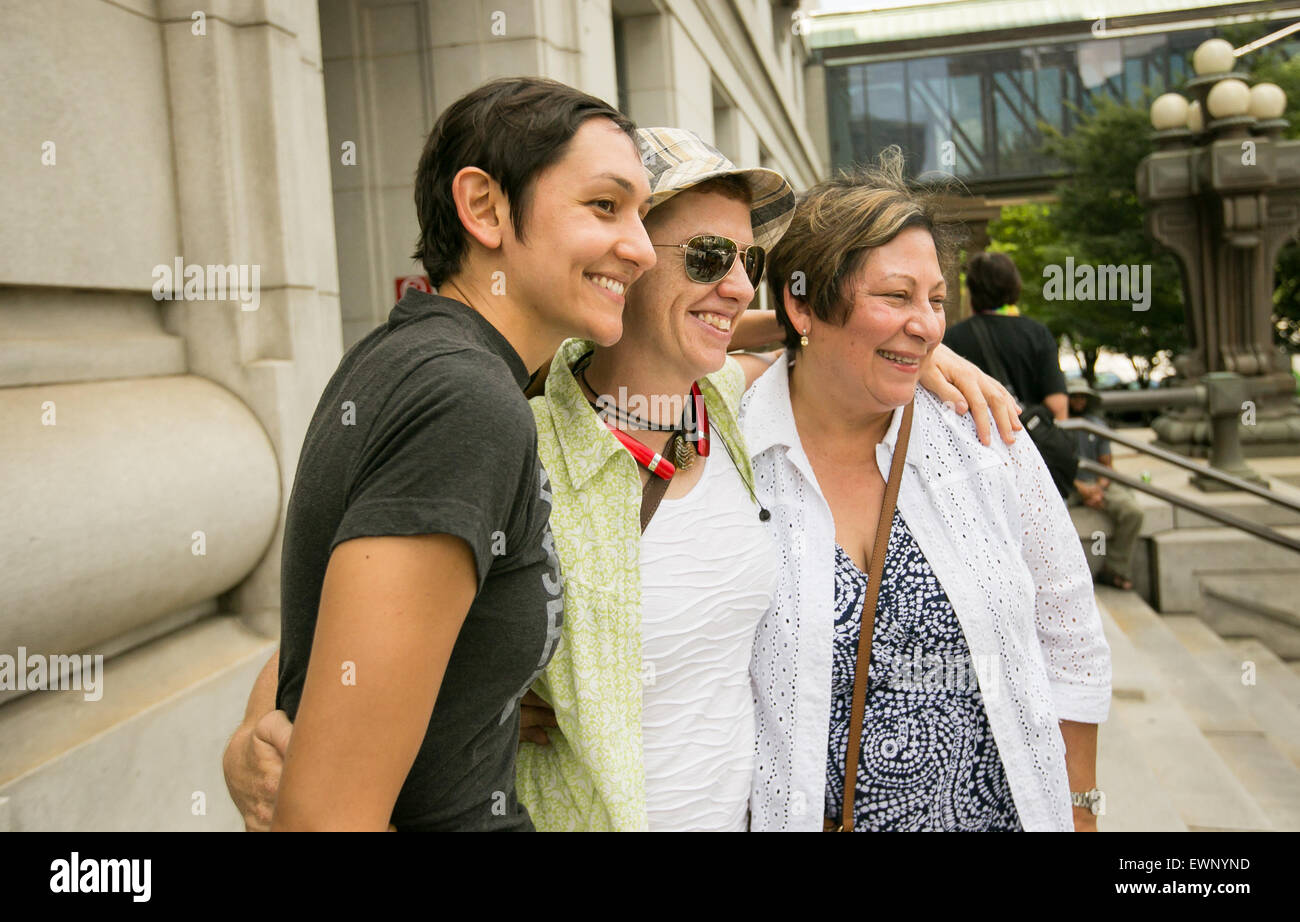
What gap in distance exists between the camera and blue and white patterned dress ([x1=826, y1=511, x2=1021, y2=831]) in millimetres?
2240

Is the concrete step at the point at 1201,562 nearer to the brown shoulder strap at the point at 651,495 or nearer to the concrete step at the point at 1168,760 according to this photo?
the concrete step at the point at 1168,760

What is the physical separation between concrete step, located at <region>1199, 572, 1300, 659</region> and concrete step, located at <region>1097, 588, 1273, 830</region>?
173cm

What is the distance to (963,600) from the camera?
7.41 ft

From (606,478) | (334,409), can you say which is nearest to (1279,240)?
(606,478)

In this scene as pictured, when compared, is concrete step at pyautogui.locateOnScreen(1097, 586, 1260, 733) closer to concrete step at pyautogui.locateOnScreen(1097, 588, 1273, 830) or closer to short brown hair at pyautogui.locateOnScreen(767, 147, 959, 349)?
concrete step at pyautogui.locateOnScreen(1097, 588, 1273, 830)

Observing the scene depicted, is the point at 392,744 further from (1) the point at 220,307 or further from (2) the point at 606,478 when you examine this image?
(1) the point at 220,307

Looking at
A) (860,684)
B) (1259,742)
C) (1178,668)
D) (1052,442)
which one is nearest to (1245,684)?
(1178,668)

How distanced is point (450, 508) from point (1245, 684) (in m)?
7.02

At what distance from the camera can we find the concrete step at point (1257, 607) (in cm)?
795

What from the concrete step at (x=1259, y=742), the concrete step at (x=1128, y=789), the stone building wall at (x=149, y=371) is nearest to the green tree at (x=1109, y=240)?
the concrete step at (x=1259, y=742)

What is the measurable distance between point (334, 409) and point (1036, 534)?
1.68 m

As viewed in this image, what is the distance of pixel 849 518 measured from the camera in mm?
2395
